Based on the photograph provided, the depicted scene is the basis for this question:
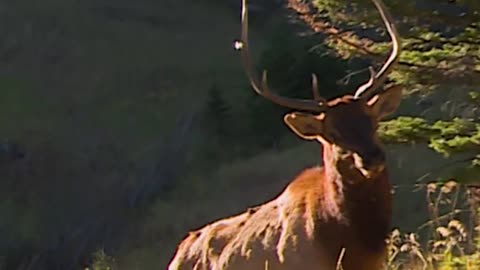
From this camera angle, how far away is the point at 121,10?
5044 cm

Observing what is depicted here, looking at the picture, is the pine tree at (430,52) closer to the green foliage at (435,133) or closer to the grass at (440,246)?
the green foliage at (435,133)

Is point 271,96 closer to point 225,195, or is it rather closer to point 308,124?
point 308,124

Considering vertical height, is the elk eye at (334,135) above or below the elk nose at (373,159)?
above

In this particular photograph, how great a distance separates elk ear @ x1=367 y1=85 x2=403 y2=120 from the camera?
25.5 feet

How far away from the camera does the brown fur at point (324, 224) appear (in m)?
7.41

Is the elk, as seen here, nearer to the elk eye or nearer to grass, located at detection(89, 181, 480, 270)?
the elk eye

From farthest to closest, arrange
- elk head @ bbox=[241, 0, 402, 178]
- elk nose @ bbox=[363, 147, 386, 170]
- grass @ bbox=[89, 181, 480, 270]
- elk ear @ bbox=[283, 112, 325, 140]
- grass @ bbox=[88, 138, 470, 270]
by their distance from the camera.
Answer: grass @ bbox=[88, 138, 470, 270] < grass @ bbox=[89, 181, 480, 270] < elk ear @ bbox=[283, 112, 325, 140] < elk head @ bbox=[241, 0, 402, 178] < elk nose @ bbox=[363, 147, 386, 170]

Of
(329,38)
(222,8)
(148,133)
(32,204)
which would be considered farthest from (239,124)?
(329,38)

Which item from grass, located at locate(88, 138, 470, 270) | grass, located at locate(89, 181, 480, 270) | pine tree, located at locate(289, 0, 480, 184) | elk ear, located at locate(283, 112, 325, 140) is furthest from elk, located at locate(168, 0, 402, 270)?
grass, located at locate(88, 138, 470, 270)

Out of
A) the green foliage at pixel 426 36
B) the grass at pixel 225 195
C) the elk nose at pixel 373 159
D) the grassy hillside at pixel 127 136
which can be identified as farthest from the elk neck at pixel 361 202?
the grass at pixel 225 195

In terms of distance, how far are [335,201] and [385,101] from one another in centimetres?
76

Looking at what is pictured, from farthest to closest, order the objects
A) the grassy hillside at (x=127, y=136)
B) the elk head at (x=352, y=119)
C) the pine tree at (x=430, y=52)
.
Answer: the grassy hillside at (x=127, y=136), the pine tree at (x=430, y=52), the elk head at (x=352, y=119)

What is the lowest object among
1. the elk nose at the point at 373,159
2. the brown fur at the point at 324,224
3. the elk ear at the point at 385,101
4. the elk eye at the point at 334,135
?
the brown fur at the point at 324,224

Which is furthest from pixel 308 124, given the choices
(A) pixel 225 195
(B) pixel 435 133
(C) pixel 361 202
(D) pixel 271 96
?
(A) pixel 225 195
